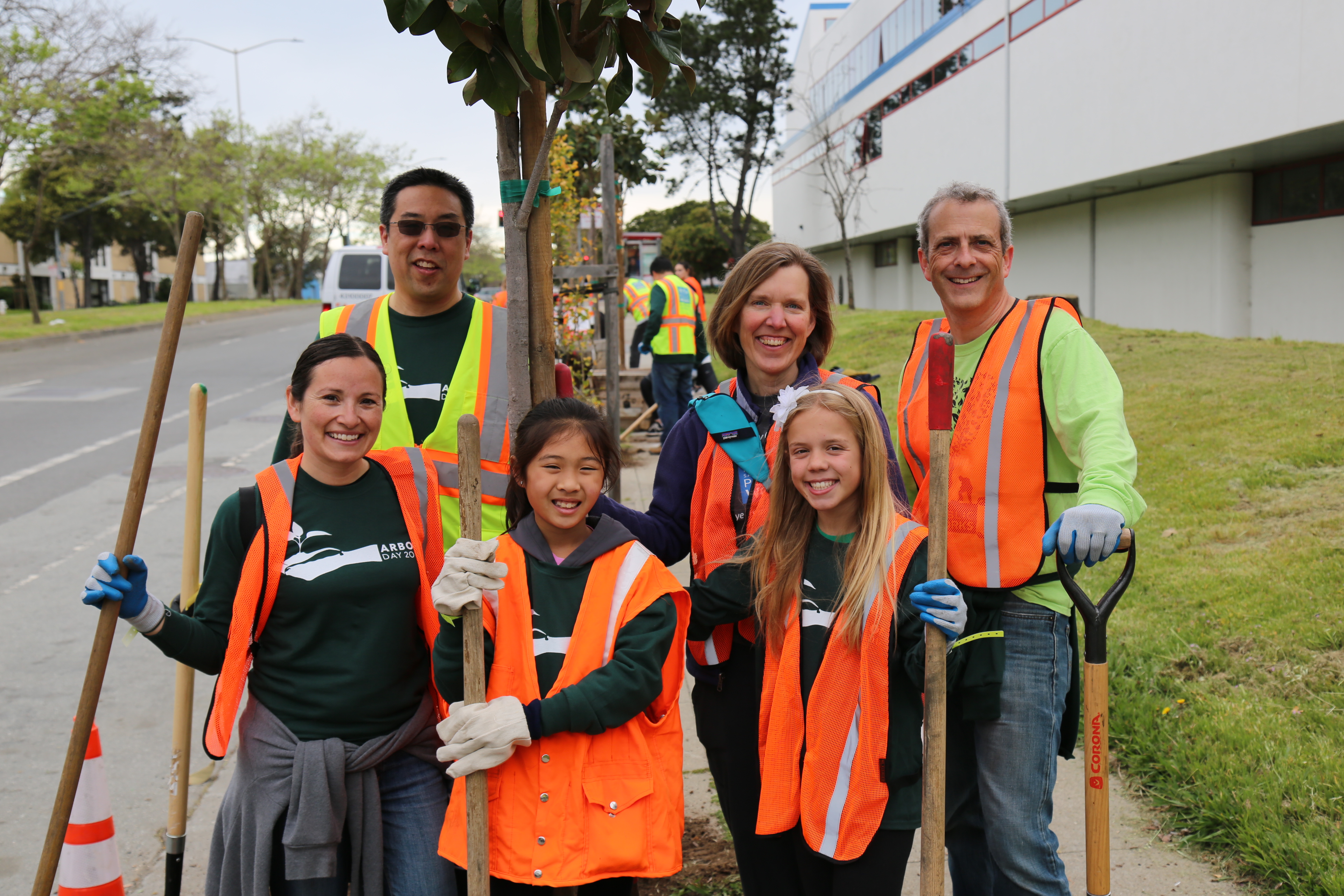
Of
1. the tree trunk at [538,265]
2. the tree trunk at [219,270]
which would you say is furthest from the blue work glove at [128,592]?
the tree trunk at [219,270]

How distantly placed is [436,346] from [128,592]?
42.0 inches

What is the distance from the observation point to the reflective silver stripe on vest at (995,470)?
7.96 feet

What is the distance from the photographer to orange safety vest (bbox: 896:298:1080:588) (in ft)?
7.91

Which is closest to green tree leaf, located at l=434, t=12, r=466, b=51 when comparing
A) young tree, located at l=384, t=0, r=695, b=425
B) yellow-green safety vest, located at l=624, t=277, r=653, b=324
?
young tree, located at l=384, t=0, r=695, b=425

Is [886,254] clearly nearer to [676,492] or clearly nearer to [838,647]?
[676,492]

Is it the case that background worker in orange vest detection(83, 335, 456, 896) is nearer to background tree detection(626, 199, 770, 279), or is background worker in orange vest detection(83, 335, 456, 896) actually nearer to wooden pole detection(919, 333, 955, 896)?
wooden pole detection(919, 333, 955, 896)

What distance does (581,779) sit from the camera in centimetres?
221

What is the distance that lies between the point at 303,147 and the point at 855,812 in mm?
52300

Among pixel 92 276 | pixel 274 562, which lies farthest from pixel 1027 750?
pixel 92 276

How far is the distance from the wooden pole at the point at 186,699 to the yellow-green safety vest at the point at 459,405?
0.45m

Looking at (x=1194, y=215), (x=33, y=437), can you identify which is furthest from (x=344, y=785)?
(x=1194, y=215)

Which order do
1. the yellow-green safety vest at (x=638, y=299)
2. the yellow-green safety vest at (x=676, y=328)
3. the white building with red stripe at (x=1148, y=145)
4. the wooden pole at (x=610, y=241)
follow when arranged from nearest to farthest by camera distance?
1. the wooden pole at (x=610, y=241)
2. the yellow-green safety vest at (x=676, y=328)
3. the yellow-green safety vest at (x=638, y=299)
4. the white building with red stripe at (x=1148, y=145)

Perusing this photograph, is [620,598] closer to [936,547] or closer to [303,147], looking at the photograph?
[936,547]

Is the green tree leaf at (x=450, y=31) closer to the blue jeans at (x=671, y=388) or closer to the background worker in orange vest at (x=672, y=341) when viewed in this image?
the background worker in orange vest at (x=672, y=341)
